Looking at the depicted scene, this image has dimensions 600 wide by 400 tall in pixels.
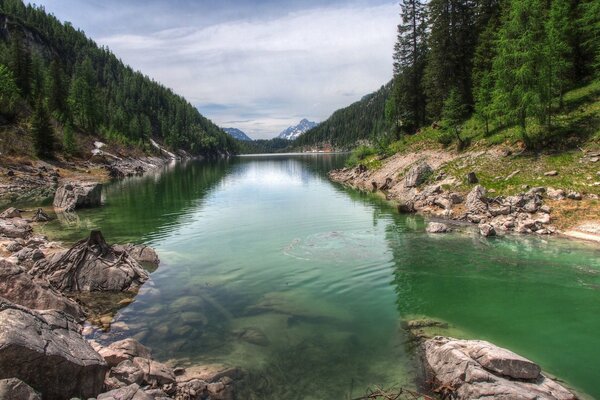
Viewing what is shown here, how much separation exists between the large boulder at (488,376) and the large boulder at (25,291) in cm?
1511

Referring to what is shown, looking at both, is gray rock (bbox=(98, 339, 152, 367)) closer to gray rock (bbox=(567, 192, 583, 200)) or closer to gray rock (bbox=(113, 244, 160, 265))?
gray rock (bbox=(113, 244, 160, 265))

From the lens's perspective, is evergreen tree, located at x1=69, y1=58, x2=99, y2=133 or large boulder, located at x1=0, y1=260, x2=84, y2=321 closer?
large boulder, located at x1=0, y1=260, x2=84, y2=321

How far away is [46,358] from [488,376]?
11975 millimetres

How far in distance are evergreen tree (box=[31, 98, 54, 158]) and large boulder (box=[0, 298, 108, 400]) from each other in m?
89.8

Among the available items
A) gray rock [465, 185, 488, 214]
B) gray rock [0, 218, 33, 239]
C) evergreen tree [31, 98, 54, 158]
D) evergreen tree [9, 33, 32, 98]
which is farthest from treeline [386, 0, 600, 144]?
evergreen tree [9, 33, 32, 98]

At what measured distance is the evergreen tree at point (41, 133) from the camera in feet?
277

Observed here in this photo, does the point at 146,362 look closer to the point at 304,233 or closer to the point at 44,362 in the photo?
the point at 44,362

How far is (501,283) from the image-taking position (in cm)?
2244

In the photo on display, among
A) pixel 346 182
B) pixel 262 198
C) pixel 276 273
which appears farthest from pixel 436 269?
pixel 346 182

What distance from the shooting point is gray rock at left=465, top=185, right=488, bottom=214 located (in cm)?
3778

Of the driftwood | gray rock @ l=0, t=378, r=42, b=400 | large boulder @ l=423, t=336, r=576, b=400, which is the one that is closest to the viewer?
gray rock @ l=0, t=378, r=42, b=400

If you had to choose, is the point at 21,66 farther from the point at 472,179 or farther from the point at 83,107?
the point at 472,179

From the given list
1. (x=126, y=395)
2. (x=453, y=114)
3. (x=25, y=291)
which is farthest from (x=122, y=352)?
(x=453, y=114)

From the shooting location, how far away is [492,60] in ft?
177
